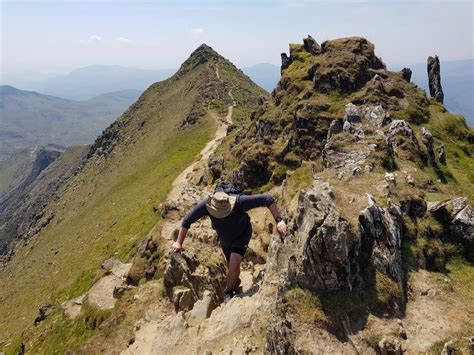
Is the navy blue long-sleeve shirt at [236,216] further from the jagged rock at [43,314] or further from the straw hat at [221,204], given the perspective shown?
the jagged rock at [43,314]

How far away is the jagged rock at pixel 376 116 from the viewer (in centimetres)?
3484

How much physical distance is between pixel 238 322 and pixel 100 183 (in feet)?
408

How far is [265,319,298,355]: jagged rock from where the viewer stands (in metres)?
14.1

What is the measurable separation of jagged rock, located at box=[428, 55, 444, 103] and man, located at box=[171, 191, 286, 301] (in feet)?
167

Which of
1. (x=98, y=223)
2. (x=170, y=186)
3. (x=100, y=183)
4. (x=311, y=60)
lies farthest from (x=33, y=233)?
(x=311, y=60)

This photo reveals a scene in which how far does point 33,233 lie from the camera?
137125 millimetres

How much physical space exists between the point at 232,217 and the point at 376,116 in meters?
23.5

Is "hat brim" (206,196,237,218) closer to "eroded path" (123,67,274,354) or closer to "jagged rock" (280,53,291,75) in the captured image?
"eroded path" (123,67,274,354)

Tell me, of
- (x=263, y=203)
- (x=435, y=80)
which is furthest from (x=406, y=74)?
(x=263, y=203)

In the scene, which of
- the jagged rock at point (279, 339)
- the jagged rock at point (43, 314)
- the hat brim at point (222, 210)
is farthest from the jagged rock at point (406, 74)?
the jagged rock at point (43, 314)

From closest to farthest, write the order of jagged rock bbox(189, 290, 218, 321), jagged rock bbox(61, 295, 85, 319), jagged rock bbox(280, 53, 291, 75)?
1. jagged rock bbox(189, 290, 218, 321)
2. jagged rock bbox(61, 295, 85, 319)
3. jagged rock bbox(280, 53, 291, 75)

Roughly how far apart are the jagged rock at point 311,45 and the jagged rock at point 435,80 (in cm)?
1684

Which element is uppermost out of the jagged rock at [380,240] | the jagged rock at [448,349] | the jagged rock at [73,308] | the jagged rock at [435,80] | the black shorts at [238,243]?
the jagged rock at [435,80]

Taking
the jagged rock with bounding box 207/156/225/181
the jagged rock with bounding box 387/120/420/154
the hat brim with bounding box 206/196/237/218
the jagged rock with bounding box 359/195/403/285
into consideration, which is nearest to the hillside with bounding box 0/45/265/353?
the jagged rock with bounding box 207/156/225/181
